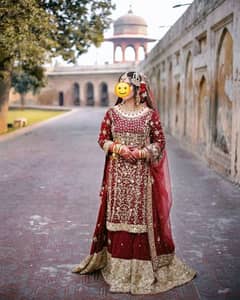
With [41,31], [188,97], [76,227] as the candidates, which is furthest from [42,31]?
[76,227]

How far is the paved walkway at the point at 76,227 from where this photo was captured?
4.46 m

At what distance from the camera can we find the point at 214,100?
37.8 feet

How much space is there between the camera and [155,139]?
445cm

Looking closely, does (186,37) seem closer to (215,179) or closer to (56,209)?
(215,179)

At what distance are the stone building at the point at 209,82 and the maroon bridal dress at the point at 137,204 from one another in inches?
200

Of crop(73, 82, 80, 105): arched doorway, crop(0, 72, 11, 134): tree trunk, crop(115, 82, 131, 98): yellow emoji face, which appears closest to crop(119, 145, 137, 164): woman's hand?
crop(115, 82, 131, 98): yellow emoji face

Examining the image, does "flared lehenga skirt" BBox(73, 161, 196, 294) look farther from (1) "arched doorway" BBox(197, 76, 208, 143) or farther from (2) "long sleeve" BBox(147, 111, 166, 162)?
(1) "arched doorway" BBox(197, 76, 208, 143)

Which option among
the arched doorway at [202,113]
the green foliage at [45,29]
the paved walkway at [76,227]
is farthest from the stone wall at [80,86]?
the paved walkway at [76,227]

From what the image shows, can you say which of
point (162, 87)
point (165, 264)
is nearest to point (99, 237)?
point (165, 264)

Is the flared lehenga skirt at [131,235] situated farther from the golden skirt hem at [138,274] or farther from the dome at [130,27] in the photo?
the dome at [130,27]

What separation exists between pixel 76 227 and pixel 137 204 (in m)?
2.21

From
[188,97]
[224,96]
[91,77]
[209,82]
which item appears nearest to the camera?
[224,96]

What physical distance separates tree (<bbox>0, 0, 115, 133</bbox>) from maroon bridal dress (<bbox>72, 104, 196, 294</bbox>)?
10061 mm

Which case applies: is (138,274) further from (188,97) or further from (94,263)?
(188,97)
